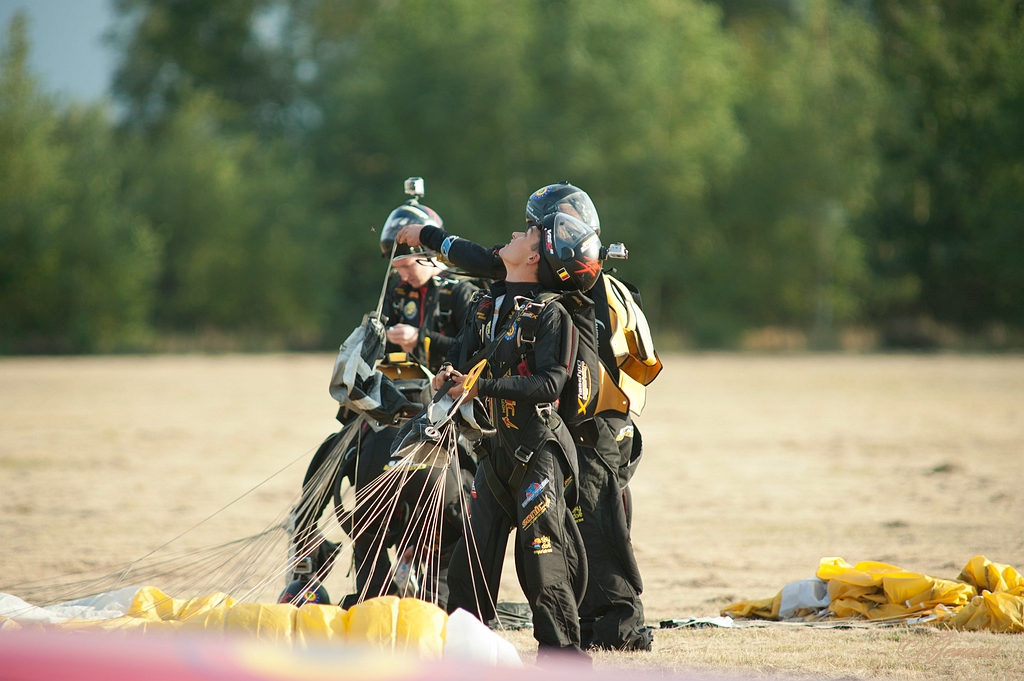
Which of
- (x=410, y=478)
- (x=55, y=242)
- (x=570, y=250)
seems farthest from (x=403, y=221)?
(x=55, y=242)

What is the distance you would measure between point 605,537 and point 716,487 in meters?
5.55

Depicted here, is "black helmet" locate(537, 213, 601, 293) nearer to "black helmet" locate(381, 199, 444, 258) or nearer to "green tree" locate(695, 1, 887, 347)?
"black helmet" locate(381, 199, 444, 258)

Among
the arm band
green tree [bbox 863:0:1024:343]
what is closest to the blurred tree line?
green tree [bbox 863:0:1024:343]

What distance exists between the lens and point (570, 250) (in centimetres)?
415

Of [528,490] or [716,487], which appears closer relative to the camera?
[528,490]

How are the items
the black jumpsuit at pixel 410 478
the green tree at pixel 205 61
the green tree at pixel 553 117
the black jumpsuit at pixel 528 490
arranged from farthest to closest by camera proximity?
the green tree at pixel 205 61 → the green tree at pixel 553 117 → the black jumpsuit at pixel 410 478 → the black jumpsuit at pixel 528 490

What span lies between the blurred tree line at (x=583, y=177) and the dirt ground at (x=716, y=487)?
43.9 ft

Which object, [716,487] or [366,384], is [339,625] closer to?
[366,384]

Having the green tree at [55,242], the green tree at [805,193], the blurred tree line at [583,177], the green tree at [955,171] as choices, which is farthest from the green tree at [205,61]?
the green tree at [955,171]

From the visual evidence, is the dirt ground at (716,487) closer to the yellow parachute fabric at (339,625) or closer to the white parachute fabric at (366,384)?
the yellow parachute fabric at (339,625)

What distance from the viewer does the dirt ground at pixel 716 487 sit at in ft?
15.7

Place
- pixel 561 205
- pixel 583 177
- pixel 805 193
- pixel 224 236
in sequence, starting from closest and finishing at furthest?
pixel 561 205
pixel 805 193
pixel 583 177
pixel 224 236

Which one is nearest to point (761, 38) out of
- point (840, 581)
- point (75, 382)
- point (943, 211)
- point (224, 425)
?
point (943, 211)

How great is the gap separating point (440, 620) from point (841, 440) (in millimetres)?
10223
